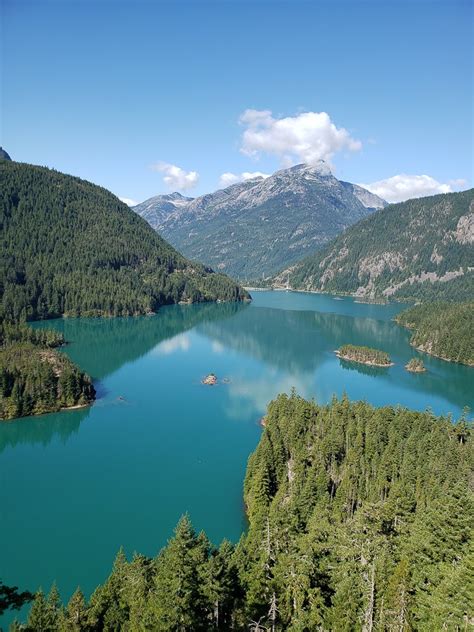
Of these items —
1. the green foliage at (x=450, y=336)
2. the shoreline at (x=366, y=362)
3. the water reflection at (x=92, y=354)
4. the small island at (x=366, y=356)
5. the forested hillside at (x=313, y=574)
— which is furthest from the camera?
the green foliage at (x=450, y=336)

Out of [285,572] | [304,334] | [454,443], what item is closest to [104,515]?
[285,572]

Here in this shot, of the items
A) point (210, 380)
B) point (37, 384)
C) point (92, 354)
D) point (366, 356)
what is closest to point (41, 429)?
point (37, 384)

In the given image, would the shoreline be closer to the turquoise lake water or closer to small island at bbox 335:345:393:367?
small island at bbox 335:345:393:367

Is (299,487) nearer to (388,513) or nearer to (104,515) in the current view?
(388,513)

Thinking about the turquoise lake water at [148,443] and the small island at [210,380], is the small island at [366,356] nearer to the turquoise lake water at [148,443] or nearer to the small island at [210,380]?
the turquoise lake water at [148,443]

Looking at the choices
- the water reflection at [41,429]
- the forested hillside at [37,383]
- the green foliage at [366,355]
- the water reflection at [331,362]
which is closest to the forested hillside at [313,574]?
the water reflection at [41,429]

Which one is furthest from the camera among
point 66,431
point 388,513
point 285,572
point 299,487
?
point 66,431

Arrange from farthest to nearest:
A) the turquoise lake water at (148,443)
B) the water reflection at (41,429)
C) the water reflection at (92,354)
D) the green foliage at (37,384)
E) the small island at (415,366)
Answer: the small island at (415,366)
the green foliage at (37,384)
the water reflection at (92,354)
the water reflection at (41,429)
the turquoise lake water at (148,443)
